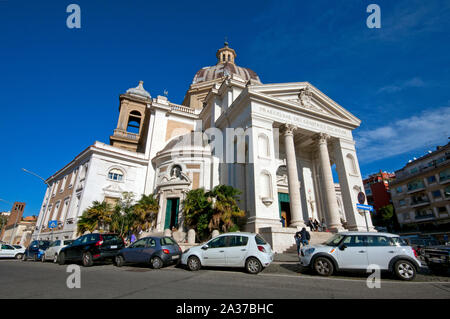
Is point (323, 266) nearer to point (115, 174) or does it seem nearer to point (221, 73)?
point (115, 174)

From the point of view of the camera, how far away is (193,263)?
27.2 ft

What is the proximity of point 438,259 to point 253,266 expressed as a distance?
632 centimetres

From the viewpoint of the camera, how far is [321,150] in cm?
1923

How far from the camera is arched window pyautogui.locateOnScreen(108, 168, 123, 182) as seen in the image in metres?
22.5

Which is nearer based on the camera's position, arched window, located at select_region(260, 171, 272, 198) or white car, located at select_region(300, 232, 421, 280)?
white car, located at select_region(300, 232, 421, 280)

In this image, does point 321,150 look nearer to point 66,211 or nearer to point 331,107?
point 331,107

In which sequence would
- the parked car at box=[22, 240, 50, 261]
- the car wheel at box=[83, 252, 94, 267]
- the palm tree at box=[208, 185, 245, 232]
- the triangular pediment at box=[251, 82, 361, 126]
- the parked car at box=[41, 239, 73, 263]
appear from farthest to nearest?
the triangular pediment at box=[251, 82, 361, 126] → the parked car at box=[22, 240, 50, 261] → the palm tree at box=[208, 185, 245, 232] → the parked car at box=[41, 239, 73, 263] → the car wheel at box=[83, 252, 94, 267]

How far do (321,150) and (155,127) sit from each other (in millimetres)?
18007

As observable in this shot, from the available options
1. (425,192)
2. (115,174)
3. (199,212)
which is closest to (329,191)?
(199,212)

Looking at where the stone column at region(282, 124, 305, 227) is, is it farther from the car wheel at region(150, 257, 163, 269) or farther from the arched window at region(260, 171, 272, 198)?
the car wheel at region(150, 257, 163, 269)

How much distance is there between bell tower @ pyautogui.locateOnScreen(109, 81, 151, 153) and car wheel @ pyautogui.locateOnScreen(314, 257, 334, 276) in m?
26.9

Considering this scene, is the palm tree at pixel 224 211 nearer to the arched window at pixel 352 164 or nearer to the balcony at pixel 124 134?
the arched window at pixel 352 164

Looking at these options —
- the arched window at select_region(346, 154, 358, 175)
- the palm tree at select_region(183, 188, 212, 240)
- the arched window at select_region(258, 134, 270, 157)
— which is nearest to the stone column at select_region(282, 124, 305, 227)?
the arched window at select_region(258, 134, 270, 157)
